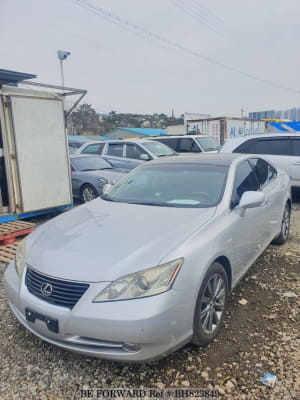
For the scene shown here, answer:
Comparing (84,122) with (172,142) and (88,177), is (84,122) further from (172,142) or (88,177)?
(88,177)

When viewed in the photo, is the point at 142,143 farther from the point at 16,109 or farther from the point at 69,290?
the point at 69,290

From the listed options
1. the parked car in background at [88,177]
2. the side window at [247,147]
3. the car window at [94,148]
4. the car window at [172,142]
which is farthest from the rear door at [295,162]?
the car window at [94,148]

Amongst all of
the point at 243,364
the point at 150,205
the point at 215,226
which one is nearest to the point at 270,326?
the point at 243,364

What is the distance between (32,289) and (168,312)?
1048mm

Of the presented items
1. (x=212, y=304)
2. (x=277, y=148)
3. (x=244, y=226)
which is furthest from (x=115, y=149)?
(x=212, y=304)

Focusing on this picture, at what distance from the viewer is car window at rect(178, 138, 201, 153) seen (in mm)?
11945

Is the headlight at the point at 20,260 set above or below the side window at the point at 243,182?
below

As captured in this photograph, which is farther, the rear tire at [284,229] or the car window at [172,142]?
the car window at [172,142]

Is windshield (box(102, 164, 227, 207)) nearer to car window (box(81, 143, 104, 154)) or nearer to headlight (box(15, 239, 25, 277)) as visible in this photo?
headlight (box(15, 239, 25, 277))

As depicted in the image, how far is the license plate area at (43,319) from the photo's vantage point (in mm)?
2236

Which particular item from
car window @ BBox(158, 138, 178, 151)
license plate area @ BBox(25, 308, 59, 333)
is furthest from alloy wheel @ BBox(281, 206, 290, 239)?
car window @ BBox(158, 138, 178, 151)

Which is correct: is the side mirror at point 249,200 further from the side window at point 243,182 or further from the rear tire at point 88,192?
the rear tire at point 88,192

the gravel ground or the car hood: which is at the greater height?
the car hood

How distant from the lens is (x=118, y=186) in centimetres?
404
